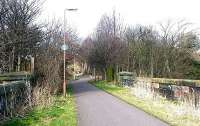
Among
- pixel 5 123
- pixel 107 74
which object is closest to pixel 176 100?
pixel 5 123

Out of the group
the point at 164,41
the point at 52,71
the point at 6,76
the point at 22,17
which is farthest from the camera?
the point at 164,41

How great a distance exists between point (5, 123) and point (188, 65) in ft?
182

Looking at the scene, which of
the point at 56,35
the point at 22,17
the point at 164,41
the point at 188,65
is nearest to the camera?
the point at 22,17

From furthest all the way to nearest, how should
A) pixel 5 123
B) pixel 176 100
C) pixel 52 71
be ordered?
pixel 52 71 < pixel 176 100 < pixel 5 123

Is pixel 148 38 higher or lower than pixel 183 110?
higher

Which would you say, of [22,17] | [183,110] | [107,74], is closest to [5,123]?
[183,110]

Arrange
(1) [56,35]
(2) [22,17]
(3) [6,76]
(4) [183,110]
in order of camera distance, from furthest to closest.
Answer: (1) [56,35] < (2) [22,17] < (3) [6,76] < (4) [183,110]

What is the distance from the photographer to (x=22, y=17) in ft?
97.9

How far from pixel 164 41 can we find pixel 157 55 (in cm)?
435

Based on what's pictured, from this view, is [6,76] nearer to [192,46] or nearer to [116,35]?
[116,35]

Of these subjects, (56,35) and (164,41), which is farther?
(164,41)

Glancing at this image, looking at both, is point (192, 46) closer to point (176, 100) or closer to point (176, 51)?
point (176, 51)

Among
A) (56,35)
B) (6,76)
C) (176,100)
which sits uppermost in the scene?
(56,35)

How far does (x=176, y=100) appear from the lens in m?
22.9
